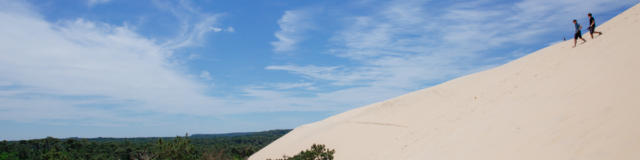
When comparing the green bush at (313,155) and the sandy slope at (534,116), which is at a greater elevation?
the sandy slope at (534,116)

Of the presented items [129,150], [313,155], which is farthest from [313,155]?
[129,150]

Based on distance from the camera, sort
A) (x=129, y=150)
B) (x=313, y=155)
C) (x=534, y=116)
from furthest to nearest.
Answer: (x=129, y=150)
(x=313, y=155)
(x=534, y=116)

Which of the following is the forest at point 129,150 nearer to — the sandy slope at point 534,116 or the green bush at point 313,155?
the green bush at point 313,155

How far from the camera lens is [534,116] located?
30.9ft

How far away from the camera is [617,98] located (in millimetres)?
7672

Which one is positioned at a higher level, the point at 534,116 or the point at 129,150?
the point at 534,116

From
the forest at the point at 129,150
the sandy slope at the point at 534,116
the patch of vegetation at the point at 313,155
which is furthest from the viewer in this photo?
the forest at the point at 129,150

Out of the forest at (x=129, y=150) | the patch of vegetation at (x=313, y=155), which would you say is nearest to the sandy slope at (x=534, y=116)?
the patch of vegetation at (x=313, y=155)

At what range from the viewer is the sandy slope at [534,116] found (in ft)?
23.2

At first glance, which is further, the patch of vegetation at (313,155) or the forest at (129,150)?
the forest at (129,150)

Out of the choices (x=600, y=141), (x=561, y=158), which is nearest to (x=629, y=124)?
(x=600, y=141)

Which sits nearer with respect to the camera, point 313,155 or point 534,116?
point 534,116

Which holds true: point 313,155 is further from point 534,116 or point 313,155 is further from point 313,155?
point 534,116

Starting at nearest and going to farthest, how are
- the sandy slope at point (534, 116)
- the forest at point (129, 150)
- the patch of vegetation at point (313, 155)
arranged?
the sandy slope at point (534, 116)
the patch of vegetation at point (313, 155)
the forest at point (129, 150)
